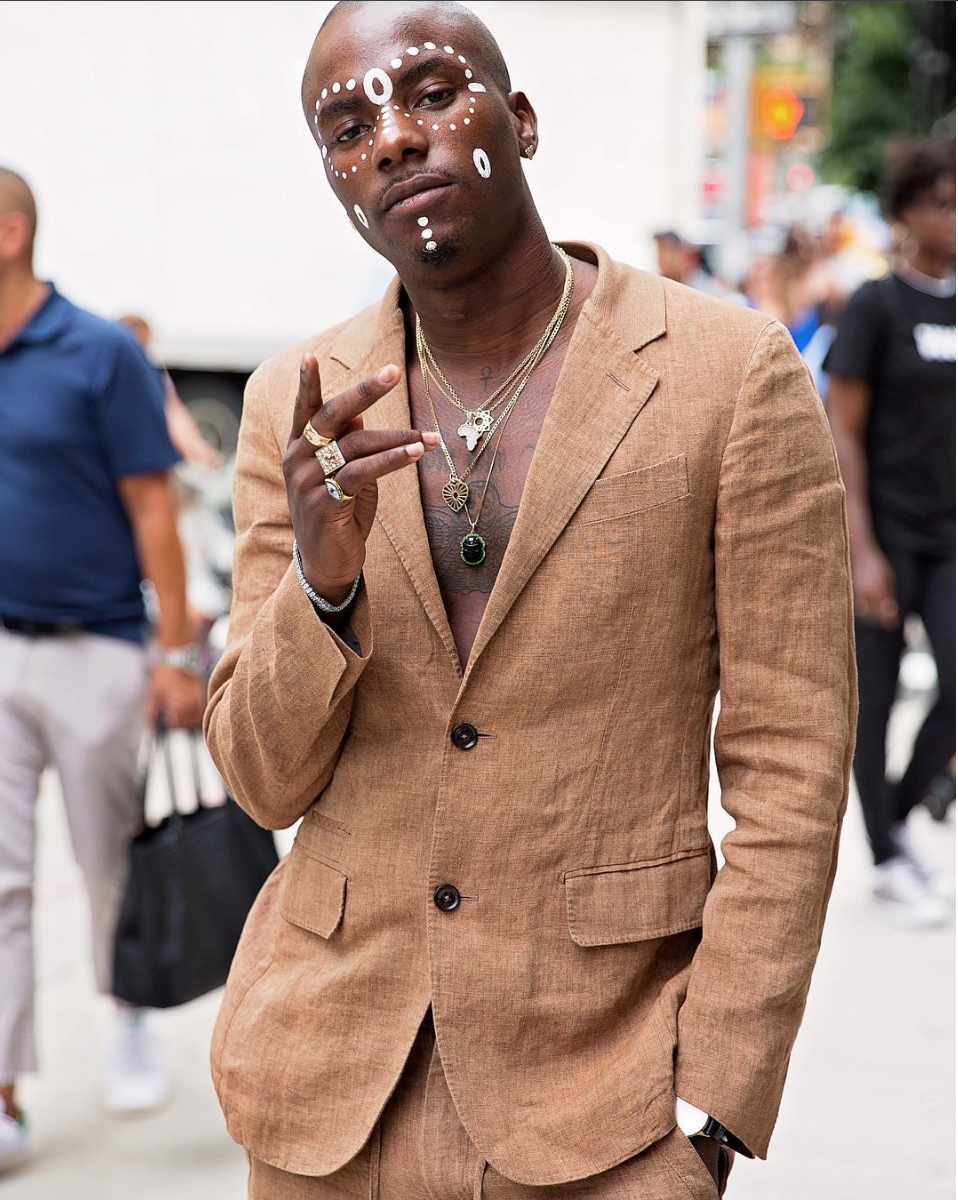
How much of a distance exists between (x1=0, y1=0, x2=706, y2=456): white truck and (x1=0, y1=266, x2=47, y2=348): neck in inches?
149

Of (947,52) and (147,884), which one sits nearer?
(147,884)

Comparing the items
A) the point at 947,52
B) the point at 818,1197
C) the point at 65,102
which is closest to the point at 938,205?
the point at 818,1197

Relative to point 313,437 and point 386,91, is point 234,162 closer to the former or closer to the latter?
point 386,91

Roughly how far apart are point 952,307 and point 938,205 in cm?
42

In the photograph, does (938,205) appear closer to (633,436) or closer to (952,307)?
(952,307)

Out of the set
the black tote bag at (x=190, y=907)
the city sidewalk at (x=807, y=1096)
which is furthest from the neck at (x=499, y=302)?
the city sidewalk at (x=807, y=1096)

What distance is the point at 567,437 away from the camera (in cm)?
214

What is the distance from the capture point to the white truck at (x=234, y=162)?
9664 mm

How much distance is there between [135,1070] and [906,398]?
3.51 m

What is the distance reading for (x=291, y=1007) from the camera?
88.2 inches

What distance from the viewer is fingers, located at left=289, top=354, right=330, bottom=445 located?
193 centimetres

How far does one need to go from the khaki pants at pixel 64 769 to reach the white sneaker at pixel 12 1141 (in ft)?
0.55

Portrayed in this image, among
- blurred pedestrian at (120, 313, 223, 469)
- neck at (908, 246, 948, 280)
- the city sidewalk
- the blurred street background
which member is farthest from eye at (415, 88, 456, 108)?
blurred pedestrian at (120, 313, 223, 469)

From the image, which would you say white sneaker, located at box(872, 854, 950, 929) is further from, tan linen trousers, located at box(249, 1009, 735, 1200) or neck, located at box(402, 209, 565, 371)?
Result: neck, located at box(402, 209, 565, 371)
